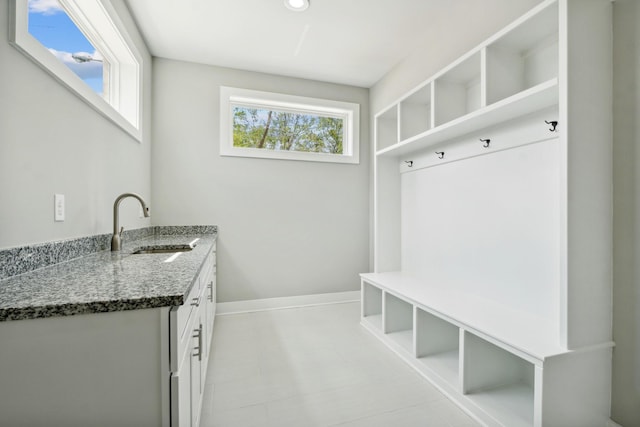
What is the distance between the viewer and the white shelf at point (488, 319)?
52.7 inches

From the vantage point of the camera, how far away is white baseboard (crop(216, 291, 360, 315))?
10.5ft

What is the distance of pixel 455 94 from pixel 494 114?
59cm

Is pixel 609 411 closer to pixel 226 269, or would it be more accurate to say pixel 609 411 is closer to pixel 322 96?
pixel 226 269

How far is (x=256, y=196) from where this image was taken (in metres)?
3.30

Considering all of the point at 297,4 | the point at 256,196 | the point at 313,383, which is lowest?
the point at 313,383

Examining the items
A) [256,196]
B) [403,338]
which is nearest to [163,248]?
[256,196]

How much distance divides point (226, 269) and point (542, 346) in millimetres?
2765

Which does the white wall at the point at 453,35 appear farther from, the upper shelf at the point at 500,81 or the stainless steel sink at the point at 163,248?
the stainless steel sink at the point at 163,248

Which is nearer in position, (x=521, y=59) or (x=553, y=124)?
(x=553, y=124)

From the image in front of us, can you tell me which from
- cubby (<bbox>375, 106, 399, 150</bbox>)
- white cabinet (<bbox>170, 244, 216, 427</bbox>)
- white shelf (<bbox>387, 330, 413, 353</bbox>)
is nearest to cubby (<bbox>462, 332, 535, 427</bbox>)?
white shelf (<bbox>387, 330, 413, 353</bbox>)

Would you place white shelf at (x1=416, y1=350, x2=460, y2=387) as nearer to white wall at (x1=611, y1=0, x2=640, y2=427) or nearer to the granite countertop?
white wall at (x1=611, y1=0, x2=640, y2=427)

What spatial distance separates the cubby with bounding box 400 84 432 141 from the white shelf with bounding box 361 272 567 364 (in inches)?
50.7

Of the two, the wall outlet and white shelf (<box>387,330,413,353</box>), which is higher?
the wall outlet

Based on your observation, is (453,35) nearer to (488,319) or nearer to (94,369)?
(488,319)
